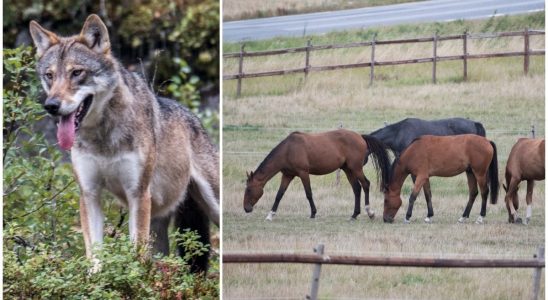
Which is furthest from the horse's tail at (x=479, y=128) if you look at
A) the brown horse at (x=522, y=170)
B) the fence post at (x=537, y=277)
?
the fence post at (x=537, y=277)

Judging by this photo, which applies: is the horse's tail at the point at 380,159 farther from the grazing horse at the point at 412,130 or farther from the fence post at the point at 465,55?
the fence post at the point at 465,55

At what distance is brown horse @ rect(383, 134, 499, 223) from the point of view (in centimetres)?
757

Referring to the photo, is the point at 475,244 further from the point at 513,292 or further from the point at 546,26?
the point at 546,26

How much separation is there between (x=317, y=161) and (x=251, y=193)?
507mm

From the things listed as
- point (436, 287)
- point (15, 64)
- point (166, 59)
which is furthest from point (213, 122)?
point (436, 287)

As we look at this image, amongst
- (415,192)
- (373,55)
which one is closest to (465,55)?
(373,55)

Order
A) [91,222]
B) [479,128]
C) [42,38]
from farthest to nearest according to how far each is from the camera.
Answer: [479,128]
[91,222]
[42,38]

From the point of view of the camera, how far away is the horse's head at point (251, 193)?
7.62 m

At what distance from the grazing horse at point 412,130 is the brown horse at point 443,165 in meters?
0.03

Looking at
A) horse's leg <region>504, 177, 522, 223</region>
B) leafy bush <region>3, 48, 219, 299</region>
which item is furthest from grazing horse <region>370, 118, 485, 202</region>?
leafy bush <region>3, 48, 219, 299</region>

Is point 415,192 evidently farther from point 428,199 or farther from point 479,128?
point 479,128

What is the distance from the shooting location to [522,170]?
7504 mm

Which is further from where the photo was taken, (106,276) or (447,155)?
(447,155)

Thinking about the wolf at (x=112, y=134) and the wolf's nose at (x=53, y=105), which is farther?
the wolf at (x=112, y=134)
